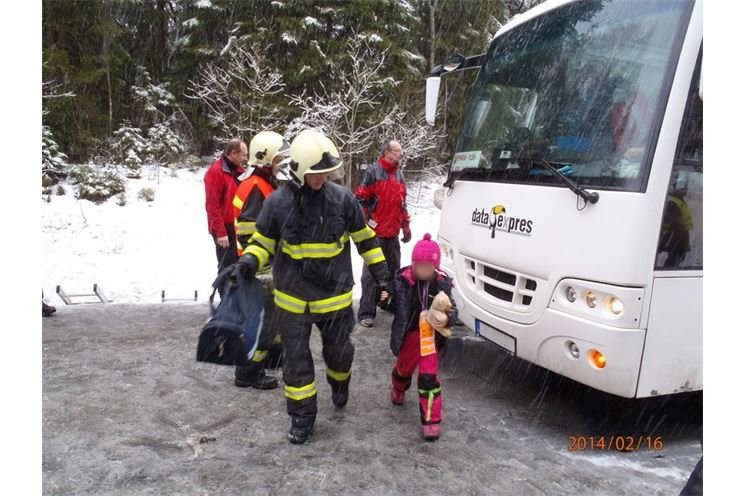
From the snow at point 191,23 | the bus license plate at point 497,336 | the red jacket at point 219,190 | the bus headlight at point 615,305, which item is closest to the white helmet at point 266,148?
the red jacket at point 219,190

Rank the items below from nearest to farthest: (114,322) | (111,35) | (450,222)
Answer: (450,222), (114,322), (111,35)

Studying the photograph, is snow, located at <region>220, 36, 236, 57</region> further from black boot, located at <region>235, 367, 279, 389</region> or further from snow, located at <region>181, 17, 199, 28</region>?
black boot, located at <region>235, 367, 279, 389</region>

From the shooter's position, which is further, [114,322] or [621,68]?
[114,322]

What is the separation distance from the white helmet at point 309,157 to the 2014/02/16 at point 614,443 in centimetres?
252

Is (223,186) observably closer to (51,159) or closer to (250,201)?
(250,201)

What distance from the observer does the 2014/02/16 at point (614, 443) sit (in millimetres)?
3764

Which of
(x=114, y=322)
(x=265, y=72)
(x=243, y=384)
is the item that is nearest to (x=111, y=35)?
(x=265, y=72)

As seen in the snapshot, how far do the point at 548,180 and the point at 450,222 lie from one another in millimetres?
1212

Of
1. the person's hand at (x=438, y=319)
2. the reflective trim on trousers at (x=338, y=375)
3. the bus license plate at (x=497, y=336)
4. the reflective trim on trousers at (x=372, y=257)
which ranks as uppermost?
the reflective trim on trousers at (x=372, y=257)

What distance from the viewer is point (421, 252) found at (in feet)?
12.3

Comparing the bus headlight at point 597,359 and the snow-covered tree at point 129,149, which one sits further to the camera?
the snow-covered tree at point 129,149

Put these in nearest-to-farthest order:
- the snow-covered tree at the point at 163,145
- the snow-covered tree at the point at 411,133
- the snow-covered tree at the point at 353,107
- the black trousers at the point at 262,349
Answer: the black trousers at the point at 262,349
the snow-covered tree at the point at 353,107
the snow-covered tree at the point at 411,133
the snow-covered tree at the point at 163,145

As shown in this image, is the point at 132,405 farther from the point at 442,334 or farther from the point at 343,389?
the point at 442,334

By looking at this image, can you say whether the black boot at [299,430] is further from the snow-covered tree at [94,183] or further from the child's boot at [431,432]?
the snow-covered tree at [94,183]
